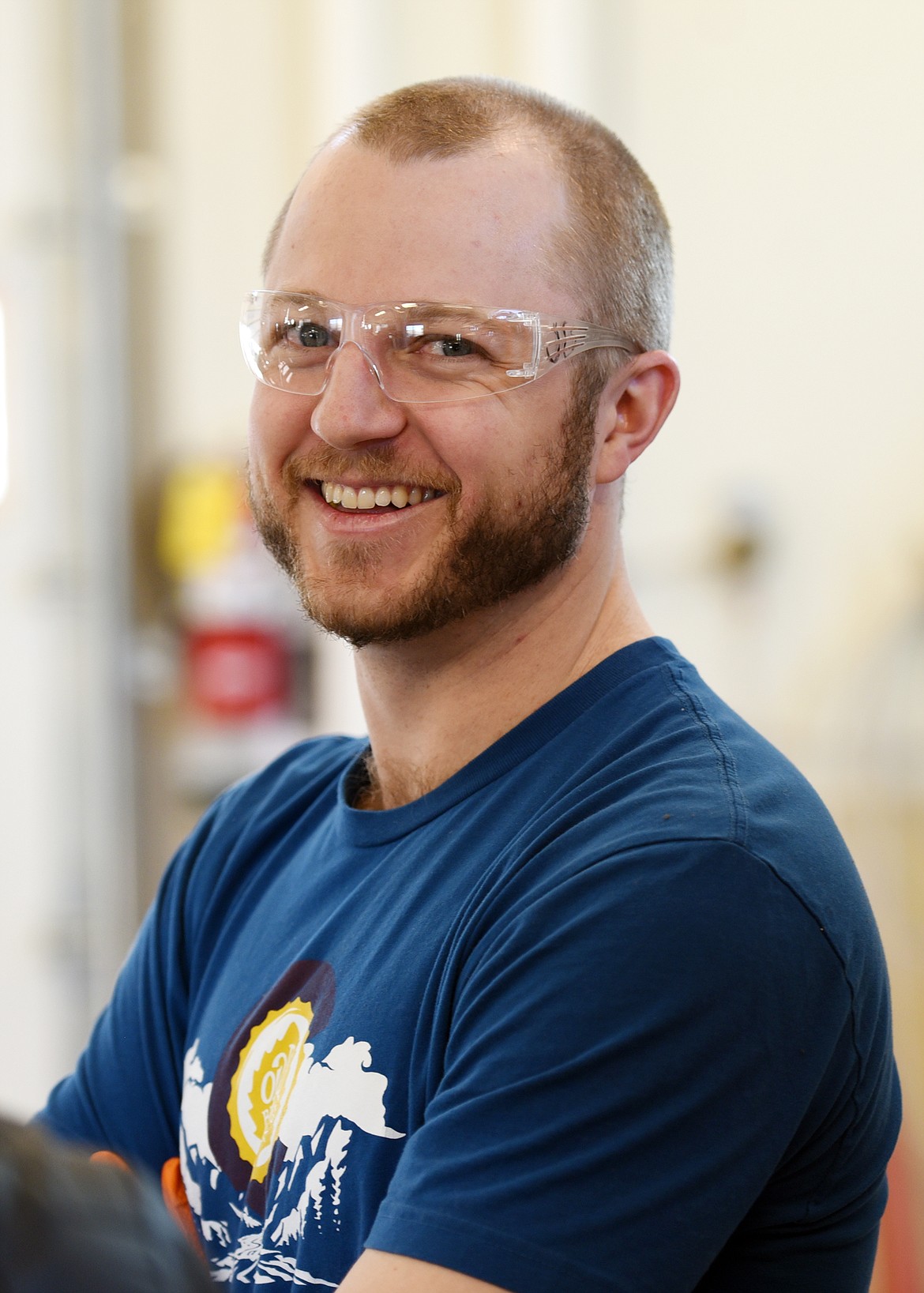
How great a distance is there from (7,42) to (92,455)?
86 cm

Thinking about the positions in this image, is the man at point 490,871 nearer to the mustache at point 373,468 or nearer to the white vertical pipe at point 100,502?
the mustache at point 373,468

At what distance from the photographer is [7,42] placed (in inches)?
118

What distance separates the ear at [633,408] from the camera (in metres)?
1.16

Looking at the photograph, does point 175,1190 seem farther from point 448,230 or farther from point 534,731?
point 448,230

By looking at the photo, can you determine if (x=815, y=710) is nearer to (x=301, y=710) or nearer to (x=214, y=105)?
(x=301, y=710)

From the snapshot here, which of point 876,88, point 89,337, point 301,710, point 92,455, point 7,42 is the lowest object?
point 301,710

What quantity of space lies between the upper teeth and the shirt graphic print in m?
0.35

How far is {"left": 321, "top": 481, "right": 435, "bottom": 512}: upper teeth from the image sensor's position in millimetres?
1097

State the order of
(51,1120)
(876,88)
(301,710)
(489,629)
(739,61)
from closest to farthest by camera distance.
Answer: (489,629), (51,1120), (876,88), (739,61), (301,710)

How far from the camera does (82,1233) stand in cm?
44

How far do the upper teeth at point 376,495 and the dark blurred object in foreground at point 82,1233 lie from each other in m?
0.68

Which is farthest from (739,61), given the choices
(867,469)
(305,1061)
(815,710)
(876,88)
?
(305,1061)

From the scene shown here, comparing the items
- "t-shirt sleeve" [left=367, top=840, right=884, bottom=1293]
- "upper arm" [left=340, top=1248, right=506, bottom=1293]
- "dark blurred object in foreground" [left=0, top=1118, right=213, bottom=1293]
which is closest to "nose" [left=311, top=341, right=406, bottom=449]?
"t-shirt sleeve" [left=367, top=840, right=884, bottom=1293]

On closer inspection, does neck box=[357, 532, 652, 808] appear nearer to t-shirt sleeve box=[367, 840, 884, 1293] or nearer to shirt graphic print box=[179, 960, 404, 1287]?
shirt graphic print box=[179, 960, 404, 1287]
